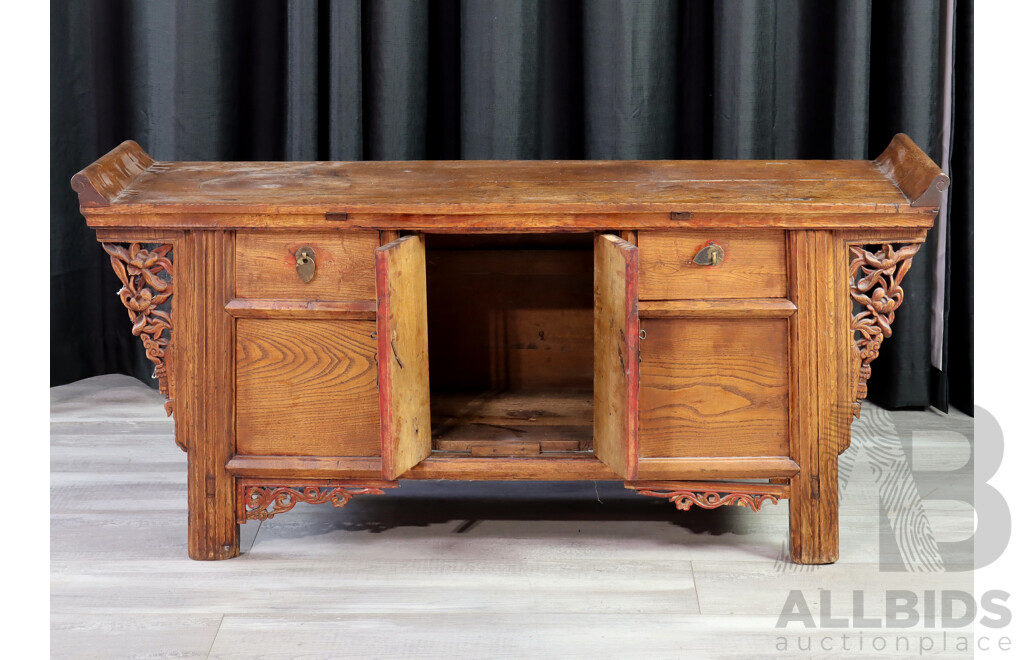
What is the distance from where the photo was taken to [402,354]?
5.18ft

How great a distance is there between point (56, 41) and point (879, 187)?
2.22 m

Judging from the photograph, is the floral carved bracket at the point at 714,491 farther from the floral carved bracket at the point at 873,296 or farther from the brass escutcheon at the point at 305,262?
the brass escutcheon at the point at 305,262

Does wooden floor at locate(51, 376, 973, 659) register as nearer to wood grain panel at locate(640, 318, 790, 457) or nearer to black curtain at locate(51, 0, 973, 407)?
wood grain panel at locate(640, 318, 790, 457)

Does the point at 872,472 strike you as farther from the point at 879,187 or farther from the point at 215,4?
the point at 215,4

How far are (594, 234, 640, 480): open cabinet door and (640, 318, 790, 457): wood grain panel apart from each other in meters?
0.08

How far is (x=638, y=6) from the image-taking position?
2.36 metres

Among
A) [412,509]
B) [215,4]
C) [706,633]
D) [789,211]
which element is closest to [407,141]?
[215,4]

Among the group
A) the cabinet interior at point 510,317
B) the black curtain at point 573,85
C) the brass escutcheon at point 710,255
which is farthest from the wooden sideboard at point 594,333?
the black curtain at point 573,85

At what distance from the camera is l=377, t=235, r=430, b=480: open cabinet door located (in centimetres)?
153

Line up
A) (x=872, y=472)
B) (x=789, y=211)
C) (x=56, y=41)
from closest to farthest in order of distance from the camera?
(x=789, y=211)
(x=872, y=472)
(x=56, y=41)

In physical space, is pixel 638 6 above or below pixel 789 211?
above

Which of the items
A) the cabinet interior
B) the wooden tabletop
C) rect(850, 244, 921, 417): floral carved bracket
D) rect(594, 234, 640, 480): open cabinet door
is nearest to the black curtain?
the cabinet interior

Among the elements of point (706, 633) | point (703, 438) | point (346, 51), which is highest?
point (346, 51)

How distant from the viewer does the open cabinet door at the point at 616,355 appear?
1504 millimetres
